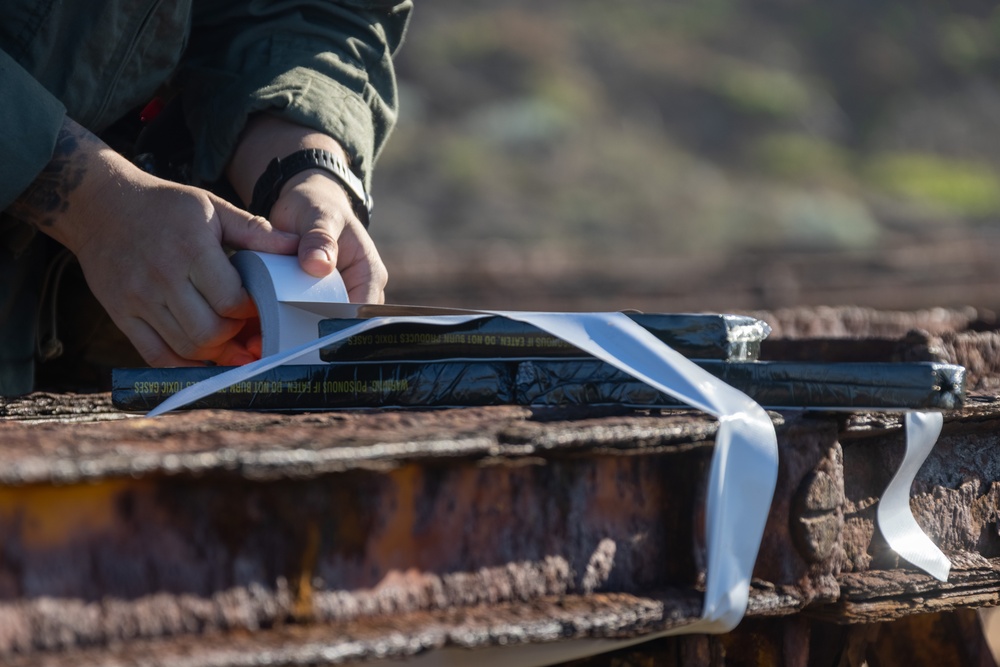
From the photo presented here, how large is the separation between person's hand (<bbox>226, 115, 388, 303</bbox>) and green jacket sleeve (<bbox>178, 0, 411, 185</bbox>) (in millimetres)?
43

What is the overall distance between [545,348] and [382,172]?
13732 millimetres

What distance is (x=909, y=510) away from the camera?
4.33 feet

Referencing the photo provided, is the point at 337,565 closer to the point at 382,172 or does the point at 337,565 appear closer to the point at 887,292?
the point at 887,292

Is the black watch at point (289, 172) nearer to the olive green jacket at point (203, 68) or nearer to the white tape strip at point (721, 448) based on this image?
the olive green jacket at point (203, 68)

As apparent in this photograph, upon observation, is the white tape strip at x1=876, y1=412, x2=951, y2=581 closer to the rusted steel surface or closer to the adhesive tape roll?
the rusted steel surface

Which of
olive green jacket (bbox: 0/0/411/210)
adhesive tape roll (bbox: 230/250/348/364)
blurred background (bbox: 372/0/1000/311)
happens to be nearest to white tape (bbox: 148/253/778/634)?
adhesive tape roll (bbox: 230/250/348/364)

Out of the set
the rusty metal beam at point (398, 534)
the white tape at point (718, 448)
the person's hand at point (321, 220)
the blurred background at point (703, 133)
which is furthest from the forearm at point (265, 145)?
the blurred background at point (703, 133)

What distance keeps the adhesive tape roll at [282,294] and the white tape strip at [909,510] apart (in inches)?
31.9

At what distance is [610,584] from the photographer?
1.13m

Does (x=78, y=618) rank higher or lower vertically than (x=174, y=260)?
lower

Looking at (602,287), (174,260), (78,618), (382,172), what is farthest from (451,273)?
(382,172)

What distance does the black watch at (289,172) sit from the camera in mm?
1945

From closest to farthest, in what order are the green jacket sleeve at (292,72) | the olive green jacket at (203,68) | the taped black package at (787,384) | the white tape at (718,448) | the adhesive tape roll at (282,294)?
the white tape at (718,448) → the taped black package at (787,384) → the adhesive tape roll at (282,294) → the olive green jacket at (203,68) → the green jacket sleeve at (292,72)

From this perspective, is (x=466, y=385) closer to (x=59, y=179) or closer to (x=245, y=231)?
(x=245, y=231)
